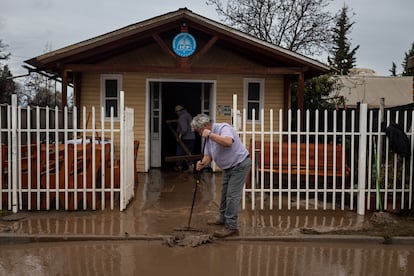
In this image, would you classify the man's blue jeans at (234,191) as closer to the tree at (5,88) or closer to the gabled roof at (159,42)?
the gabled roof at (159,42)

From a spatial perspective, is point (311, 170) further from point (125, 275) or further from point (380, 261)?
point (125, 275)

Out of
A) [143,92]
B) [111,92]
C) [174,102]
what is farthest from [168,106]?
[111,92]

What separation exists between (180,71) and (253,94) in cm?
270

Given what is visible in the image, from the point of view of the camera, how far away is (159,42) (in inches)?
428

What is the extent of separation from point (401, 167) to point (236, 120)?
289 centimetres

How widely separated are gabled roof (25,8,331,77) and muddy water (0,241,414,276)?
5.94 metres

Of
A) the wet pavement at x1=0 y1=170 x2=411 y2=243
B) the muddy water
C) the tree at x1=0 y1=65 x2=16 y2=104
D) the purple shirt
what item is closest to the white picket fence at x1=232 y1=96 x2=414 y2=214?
the wet pavement at x1=0 y1=170 x2=411 y2=243

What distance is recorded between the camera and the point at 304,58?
456 inches

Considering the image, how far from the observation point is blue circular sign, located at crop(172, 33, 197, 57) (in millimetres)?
11398

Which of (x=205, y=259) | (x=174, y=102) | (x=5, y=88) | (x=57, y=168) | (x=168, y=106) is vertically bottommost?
(x=205, y=259)

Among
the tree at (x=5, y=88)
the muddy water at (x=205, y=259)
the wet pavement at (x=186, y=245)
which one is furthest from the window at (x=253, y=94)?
the tree at (x=5, y=88)

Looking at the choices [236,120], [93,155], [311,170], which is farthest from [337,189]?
[93,155]

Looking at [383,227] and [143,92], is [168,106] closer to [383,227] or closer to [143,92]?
[143,92]

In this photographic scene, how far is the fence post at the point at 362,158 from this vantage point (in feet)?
25.2
